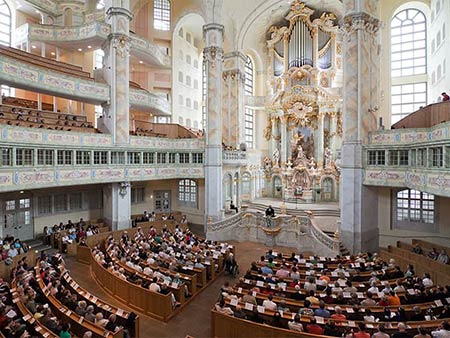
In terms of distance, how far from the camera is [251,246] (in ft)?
61.9

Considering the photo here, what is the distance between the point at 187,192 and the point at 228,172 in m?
3.97

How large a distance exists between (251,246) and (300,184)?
11.4 meters

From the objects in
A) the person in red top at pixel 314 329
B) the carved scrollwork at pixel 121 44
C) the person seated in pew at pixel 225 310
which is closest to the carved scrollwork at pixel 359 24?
the carved scrollwork at pixel 121 44

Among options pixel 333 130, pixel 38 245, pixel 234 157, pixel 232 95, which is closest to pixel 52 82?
pixel 38 245

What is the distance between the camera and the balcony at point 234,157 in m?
23.6

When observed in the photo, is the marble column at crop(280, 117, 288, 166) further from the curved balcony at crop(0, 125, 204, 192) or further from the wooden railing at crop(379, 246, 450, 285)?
the wooden railing at crop(379, 246, 450, 285)

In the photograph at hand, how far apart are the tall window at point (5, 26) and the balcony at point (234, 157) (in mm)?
16185

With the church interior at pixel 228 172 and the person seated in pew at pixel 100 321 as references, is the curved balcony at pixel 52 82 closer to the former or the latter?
the church interior at pixel 228 172

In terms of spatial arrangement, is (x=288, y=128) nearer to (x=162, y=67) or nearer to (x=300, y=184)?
(x=300, y=184)

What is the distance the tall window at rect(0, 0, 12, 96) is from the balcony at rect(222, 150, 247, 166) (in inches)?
637

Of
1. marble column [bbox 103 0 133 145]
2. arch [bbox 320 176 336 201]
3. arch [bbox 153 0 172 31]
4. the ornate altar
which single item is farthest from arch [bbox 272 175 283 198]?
arch [bbox 153 0 172 31]

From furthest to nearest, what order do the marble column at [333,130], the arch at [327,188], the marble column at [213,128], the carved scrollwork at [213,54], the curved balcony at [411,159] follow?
the marble column at [333,130]
the arch at [327,188]
the carved scrollwork at [213,54]
the marble column at [213,128]
the curved balcony at [411,159]

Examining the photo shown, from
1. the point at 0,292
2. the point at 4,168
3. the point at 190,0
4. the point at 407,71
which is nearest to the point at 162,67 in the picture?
the point at 190,0

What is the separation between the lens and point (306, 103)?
28.5 m
